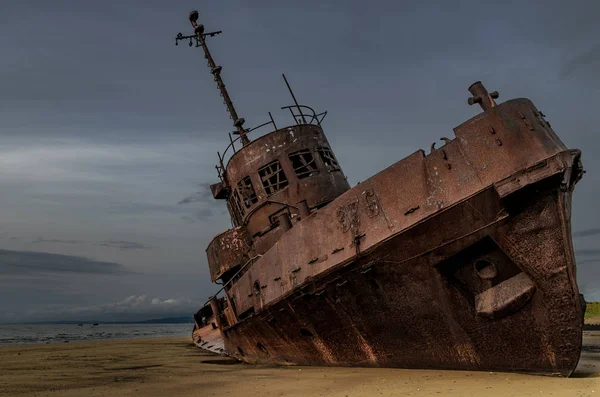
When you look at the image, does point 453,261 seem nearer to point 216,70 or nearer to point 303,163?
point 303,163

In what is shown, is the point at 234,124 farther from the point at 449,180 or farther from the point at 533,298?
the point at 533,298

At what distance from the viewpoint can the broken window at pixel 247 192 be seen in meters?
9.71

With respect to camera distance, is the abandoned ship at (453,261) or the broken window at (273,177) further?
→ the broken window at (273,177)

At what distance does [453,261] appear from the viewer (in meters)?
5.55

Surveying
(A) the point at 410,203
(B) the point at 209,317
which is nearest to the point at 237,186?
(A) the point at 410,203

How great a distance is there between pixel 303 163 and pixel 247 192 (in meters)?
1.29

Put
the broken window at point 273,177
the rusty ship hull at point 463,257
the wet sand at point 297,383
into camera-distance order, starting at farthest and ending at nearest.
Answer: the broken window at point 273,177, the rusty ship hull at point 463,257, the wet sand at point 297,383

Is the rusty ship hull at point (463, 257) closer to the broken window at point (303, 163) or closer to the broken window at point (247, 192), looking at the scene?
the broken window at point (303, 163)

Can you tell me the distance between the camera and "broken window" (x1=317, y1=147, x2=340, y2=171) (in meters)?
9.96

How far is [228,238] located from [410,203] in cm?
605

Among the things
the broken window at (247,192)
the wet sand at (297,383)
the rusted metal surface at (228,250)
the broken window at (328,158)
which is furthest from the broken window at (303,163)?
the wet sand at (297,383)

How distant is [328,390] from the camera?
17.9 ft

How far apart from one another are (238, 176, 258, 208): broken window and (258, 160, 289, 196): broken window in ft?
1.13

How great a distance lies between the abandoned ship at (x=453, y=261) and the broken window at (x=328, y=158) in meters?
2.96
